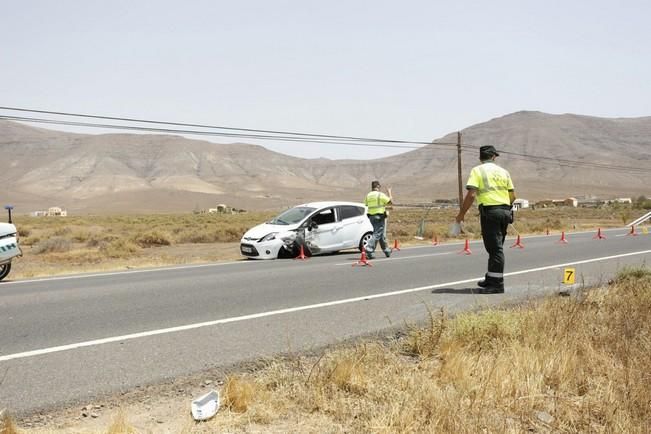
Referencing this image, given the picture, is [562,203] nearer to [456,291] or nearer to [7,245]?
[456,291]

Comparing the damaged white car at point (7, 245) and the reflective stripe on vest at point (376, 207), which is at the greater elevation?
the reflective stripe on vest at point (376, 207)

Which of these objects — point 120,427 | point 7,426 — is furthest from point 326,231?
point 7,426

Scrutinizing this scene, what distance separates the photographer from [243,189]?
6673 inches

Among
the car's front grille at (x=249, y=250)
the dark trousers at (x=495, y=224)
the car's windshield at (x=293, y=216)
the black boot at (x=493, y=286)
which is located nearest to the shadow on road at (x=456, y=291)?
the black boot at (x=493, y=286)

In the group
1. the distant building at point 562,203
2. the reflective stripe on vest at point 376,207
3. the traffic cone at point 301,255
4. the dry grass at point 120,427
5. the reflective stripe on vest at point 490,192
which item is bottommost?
the distant building at point 562,203

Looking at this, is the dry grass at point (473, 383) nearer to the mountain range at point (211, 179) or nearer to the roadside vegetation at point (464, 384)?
the roadside vegetation at point (464, 384)

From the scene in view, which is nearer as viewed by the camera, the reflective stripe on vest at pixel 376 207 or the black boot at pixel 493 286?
the black boot at pixel 493 286

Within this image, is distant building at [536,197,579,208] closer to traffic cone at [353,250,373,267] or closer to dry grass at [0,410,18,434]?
traffic cone at [353,250,373,267]

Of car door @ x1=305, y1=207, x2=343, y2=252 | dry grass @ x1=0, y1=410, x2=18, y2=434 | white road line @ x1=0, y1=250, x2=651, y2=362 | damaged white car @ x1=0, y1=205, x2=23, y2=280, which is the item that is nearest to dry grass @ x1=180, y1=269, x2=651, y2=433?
dry grass @ x1=0, y1=410, x2=18, y2=434

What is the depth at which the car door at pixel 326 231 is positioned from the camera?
16.6 meters

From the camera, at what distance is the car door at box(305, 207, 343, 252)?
16.6 m

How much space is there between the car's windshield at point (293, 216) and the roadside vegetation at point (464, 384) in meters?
10.8

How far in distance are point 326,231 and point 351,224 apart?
36.3 inches

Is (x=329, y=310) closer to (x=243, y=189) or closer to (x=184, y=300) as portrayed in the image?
(x=184, y=300)
